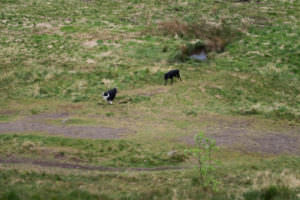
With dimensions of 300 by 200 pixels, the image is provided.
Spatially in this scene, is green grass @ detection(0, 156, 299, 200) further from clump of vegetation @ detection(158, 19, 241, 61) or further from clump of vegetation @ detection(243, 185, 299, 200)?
clump of vegetation @ detection(158, 19, 241, 61)

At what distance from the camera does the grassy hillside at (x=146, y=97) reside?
615 inches

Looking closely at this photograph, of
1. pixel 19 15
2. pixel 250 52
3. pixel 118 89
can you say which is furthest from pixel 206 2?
pixel 118 89

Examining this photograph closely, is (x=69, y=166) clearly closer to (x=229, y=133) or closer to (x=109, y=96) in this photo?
(x=229, y=133)

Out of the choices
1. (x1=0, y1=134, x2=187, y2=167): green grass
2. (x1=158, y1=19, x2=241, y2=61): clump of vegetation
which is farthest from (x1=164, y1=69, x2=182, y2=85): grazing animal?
(x1=0, y1=134, x2=187, y2=167): green grass

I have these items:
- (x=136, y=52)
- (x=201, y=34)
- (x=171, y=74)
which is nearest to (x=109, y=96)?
(x=171, y=74)

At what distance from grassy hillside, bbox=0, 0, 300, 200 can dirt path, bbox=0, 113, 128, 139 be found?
13cm

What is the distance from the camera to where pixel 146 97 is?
103 feet

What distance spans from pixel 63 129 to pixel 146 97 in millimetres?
9353

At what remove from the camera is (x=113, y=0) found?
64125 millimetres

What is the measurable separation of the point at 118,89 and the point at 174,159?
1535cm

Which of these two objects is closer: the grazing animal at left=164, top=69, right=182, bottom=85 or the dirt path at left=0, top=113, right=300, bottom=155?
the dirt path at left=0, top=113, right=300, bottom=155

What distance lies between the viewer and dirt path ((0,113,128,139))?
23.1 meters

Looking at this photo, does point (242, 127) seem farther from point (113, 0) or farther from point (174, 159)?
point (113, 0)

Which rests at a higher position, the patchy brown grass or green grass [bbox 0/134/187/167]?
the patchy brown grass
